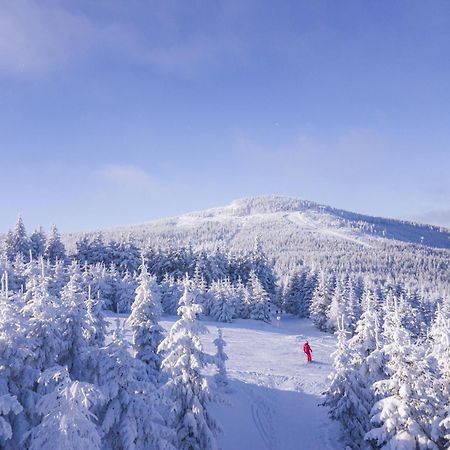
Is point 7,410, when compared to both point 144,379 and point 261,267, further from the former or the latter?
point 261,267

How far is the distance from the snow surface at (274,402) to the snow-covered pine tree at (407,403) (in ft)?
24.4

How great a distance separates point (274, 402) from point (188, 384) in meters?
12.9

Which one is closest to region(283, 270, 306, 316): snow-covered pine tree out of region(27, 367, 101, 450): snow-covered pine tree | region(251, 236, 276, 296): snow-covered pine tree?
region(251, 236, 276, 296): snow-covered pine tree

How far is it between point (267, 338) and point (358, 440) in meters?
26.3

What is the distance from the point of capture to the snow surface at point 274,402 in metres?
24.8

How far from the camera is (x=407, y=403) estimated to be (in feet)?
57.5

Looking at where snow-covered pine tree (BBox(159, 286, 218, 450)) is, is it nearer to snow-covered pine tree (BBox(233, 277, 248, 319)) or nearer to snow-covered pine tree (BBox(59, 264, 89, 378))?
snow-covered pine tree (BBox(59, 264, 89, 378))

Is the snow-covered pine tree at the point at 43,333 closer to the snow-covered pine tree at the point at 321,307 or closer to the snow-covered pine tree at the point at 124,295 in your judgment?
the snow-covered pine tree at the point at 124,295

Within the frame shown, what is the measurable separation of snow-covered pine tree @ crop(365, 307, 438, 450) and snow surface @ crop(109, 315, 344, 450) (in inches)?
293

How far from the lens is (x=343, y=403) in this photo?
918 inches

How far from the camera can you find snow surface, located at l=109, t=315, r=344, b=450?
2483 cm

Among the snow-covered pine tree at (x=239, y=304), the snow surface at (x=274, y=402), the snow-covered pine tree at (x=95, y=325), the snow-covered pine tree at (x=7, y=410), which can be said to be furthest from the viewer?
the snow-covered pine tree at (x=239, y=304)

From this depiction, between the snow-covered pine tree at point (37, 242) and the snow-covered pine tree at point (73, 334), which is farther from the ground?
the snow-covered pine tree at point (37, 242)

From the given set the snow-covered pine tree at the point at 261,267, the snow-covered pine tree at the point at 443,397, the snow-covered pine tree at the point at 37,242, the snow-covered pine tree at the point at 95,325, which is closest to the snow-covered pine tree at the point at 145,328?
the snow-covered pine tree at the point at 95,325
